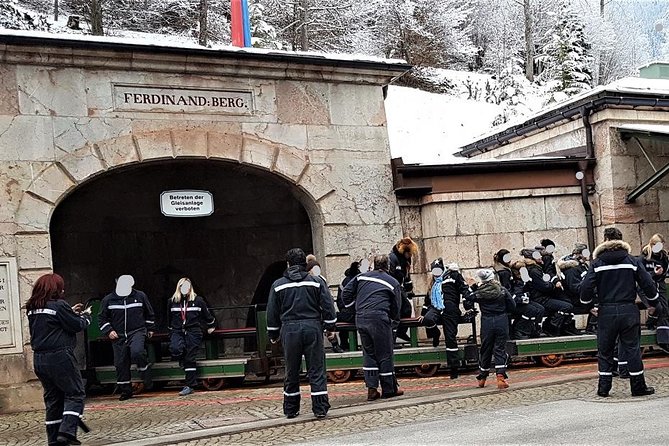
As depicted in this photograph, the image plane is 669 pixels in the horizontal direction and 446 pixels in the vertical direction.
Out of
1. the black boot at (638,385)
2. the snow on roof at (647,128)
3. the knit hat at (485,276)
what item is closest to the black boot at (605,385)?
the black boot at (638,385)

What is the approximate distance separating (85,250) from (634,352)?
10.7 meters

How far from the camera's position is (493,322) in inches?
381

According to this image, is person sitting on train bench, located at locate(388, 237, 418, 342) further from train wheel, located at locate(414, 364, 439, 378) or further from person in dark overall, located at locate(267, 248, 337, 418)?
person in dark overall, located at locate(267, 248, 337, 418)

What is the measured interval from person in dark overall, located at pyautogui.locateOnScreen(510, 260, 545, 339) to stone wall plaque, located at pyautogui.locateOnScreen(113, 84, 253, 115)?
15.4ft

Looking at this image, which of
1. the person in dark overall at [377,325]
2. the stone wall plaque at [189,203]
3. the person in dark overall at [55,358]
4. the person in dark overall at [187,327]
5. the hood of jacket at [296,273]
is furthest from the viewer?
the stone wall plaque at [189,203]

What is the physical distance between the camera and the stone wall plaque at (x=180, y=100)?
11469 mm

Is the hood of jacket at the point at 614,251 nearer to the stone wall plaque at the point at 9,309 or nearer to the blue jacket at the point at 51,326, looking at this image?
the blue jacket at the point at 51,326

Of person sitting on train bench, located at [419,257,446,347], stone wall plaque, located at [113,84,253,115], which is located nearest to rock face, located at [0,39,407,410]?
stone wall plaque, located at [113,84,253,115]

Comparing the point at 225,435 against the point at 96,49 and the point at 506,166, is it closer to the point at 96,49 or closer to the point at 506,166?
the point at 96,49

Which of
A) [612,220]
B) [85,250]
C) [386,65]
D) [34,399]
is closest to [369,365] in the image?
[34,399]

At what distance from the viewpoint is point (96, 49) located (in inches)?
436

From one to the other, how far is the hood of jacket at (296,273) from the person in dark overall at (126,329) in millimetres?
3235

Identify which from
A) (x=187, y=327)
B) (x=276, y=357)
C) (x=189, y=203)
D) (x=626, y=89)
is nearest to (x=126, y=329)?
(x=187, y=327)

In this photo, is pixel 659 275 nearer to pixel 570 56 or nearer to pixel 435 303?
pixel 435 303
